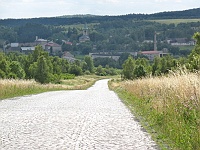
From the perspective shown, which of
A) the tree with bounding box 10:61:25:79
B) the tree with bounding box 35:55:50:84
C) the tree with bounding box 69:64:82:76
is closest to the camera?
the tree with bounding box 35:55:50:84

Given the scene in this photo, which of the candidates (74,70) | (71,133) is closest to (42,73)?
(71,133)

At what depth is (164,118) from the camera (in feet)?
40.0

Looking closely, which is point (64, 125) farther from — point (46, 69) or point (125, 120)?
point (46, 69)

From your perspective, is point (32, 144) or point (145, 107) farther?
point (145, 107)

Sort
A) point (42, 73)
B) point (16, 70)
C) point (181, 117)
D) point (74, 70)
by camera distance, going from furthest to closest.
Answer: point (74, 70) → point (16, 70) → point (42, 73) → point (181, 117)

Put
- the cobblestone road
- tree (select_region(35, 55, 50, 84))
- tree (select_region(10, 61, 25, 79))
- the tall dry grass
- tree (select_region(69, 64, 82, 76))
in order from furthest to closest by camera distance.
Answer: tree (select_region(69, 64, 82, 76))
tree (select_region(10, 61, 25, 79))
tree (select_region(35, 55, 50, 84))
the cobblestone road
the tall dry grass

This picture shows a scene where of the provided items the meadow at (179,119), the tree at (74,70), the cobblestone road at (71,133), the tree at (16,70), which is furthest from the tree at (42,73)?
the tree at (74,70)

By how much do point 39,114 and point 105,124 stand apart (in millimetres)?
3600

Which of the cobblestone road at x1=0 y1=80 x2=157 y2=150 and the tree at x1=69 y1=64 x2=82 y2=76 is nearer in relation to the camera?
the cobblestone road at x1=0 y1=80 x2=157 y2=150

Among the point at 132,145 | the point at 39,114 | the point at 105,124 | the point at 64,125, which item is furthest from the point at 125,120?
the point at 132,145

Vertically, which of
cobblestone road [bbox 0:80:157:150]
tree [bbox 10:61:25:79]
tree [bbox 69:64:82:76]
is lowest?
tree [bbox 69:64:82:76]

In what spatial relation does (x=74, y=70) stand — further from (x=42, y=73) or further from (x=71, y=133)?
(x=71, y=133)

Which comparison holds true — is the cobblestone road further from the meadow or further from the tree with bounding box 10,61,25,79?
the tree with bounding box 10,61,25,79

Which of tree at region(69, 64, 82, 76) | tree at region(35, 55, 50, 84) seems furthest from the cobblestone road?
tree at region(69, 64, 82, 76)
